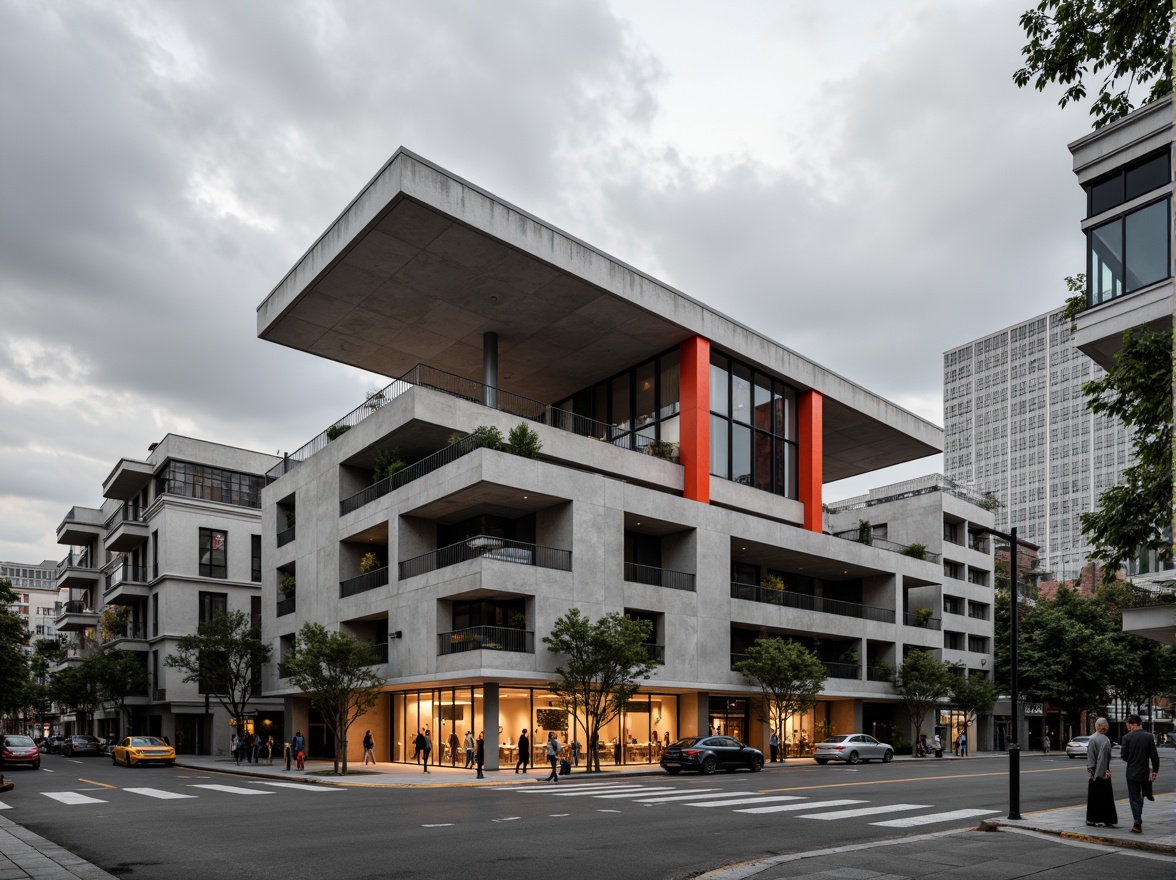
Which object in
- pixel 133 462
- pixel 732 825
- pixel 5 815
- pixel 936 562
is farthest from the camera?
pixel 133 462

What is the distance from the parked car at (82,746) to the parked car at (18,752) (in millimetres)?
21617

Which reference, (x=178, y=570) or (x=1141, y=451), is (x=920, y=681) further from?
(x=178, y=570)

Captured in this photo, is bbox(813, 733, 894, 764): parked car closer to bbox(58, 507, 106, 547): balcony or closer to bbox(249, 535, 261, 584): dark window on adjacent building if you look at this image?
bbox(249, 535, 261, 584): dark window on adjacent building

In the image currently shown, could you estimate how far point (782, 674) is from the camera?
43.5 m

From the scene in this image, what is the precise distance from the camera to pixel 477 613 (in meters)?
39.3

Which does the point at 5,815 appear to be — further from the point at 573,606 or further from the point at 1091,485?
the point at 1091,485

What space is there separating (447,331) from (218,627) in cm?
2052

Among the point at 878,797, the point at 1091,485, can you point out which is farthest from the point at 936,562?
the point at 1091,485

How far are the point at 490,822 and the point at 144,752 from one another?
32998 mm

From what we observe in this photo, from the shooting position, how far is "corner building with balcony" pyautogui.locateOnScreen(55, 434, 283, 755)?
62625 millimetres

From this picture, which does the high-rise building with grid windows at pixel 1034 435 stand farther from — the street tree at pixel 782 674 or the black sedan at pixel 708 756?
the black sedan at pixel 708 756

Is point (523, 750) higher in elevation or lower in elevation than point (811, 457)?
lower

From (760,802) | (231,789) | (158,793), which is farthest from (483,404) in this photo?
(760,802)

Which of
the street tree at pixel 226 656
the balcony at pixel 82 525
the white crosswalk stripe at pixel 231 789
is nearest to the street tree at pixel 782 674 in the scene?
the white crosswalk stripe at pixel 231 789
